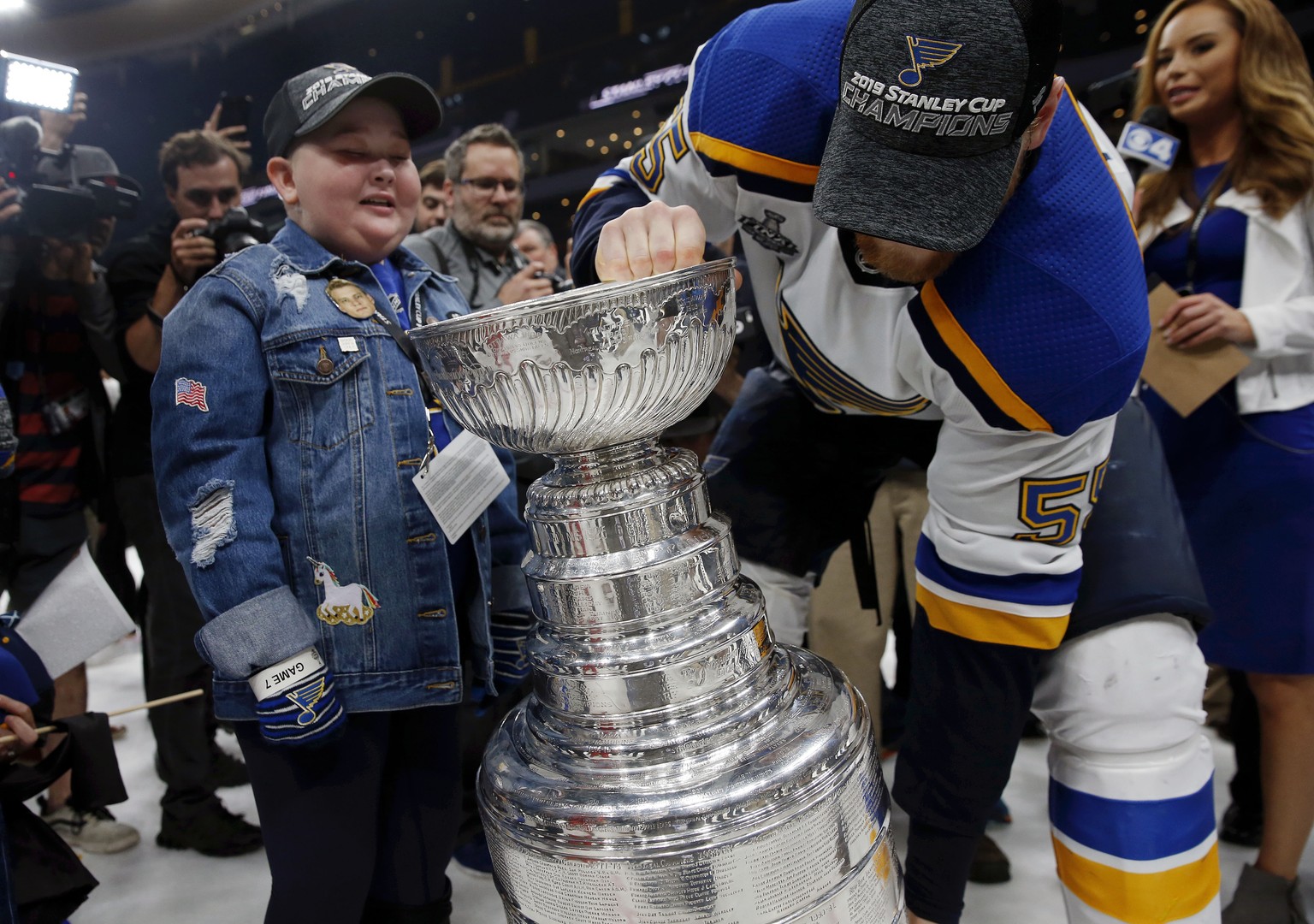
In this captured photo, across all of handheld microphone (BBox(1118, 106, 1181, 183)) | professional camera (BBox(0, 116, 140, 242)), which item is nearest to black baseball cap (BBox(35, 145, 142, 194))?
professional camera (BBox(0, 116, 140, 242))

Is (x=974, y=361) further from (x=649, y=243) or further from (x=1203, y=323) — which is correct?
(x=1203, y=323)

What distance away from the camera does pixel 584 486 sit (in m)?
0.70

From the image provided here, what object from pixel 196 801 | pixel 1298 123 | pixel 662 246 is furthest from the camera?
pixel 196 801

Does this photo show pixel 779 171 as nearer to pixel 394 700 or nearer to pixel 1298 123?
pixel 394 700

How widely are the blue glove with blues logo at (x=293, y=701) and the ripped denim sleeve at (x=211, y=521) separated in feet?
0.44

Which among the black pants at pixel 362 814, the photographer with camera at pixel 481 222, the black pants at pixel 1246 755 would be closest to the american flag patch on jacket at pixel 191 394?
the black pants at pixel 362 814

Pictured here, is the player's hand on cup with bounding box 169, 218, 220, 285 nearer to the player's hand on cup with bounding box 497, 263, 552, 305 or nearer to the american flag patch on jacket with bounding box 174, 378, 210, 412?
the player's hand on cup with bounding box 497, 263, 552, 305

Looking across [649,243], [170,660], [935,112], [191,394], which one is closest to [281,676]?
[191,394]

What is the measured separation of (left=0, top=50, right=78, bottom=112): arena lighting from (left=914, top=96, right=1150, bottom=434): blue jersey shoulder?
8.06ft

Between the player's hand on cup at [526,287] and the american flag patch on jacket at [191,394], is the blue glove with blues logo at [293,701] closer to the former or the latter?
the american flag patch on jacket at [191,394]

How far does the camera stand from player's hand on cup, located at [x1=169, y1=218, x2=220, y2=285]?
1.77m

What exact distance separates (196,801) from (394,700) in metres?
1.16

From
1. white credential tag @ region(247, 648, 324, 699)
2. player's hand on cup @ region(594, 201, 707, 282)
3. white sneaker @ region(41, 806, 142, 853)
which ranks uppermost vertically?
player's hand on cup @ region(594, 201, 707, 282)

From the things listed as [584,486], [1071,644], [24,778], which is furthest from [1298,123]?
[24,778]
